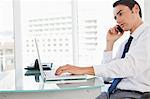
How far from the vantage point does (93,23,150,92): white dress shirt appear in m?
1.80

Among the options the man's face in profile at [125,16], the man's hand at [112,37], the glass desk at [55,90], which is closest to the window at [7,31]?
the man's hand at [112,37]

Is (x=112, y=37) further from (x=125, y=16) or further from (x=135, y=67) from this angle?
(x=135, y=67)

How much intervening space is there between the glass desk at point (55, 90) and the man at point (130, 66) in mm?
92

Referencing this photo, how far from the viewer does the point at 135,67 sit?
1796mm

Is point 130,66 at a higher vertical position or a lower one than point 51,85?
higher

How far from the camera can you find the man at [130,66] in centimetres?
181

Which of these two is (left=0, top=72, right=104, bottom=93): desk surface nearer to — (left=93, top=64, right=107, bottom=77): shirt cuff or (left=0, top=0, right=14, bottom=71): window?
(left=93, top=64, right=107, bottom=77): shirt cuff

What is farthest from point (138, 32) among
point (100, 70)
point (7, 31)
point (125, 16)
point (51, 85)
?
point (7, 31)

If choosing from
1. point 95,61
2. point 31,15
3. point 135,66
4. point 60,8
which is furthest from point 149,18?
point 135,66

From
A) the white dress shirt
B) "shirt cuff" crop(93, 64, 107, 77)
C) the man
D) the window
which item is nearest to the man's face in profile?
the man

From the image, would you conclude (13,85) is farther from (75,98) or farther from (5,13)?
(5,13)

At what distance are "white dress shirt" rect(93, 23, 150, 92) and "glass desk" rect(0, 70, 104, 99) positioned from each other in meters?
0.13

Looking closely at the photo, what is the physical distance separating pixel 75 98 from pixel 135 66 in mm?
452

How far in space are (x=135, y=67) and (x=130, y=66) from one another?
3 cm
